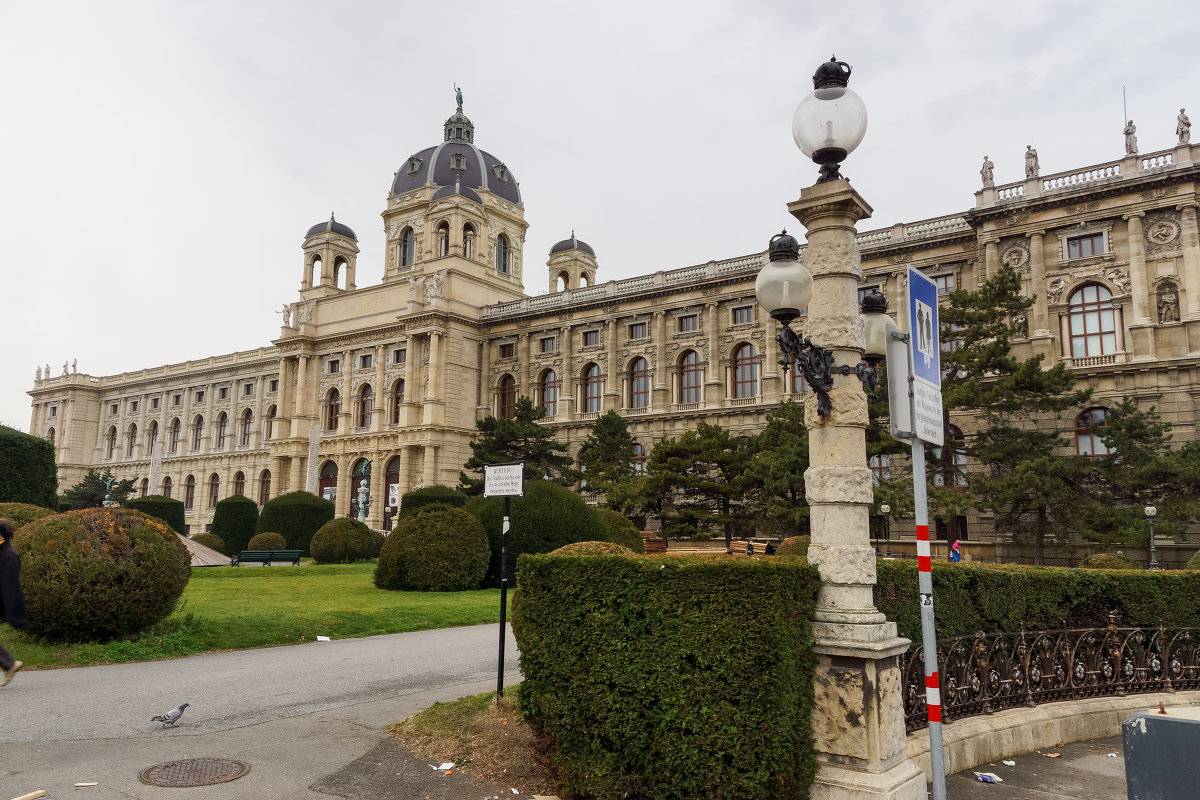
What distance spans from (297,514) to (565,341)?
18.8 metres

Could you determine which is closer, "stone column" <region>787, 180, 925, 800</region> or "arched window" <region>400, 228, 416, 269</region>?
"stone column" <region>787, 180, 925, 800</region>

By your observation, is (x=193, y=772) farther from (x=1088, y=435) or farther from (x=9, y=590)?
(x=1088, y=435)

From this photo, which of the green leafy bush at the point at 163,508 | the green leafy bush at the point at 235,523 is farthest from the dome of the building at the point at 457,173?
the green leafy bush at the point at 163,508

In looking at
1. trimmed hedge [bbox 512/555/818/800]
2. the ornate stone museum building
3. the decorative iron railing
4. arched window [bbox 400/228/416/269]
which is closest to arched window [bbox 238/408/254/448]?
the ornate stone museum building

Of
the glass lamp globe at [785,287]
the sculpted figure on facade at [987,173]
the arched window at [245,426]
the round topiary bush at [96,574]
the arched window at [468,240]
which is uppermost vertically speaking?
the arched window at [468,240]

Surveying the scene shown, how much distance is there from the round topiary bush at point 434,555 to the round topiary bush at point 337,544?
11.7 meters

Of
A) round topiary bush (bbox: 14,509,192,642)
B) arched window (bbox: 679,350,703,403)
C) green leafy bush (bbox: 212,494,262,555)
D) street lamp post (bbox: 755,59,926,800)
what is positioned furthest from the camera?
arched window (bbox: 679,350,703,403)

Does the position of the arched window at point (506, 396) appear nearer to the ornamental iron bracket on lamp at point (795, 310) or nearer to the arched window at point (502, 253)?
the arched window at point (502, 253)

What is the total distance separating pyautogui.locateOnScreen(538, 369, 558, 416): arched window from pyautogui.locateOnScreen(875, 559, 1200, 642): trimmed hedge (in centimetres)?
4132

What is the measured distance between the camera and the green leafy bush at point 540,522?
2020 centimetres

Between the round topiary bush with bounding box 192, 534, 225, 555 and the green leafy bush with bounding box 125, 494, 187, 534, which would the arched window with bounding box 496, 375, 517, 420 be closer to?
the round topiary bush with bounding box 192, 534, 225, 555

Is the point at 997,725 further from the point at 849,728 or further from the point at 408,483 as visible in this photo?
the point at 408,483

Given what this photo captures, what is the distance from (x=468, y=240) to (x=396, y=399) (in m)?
12.4

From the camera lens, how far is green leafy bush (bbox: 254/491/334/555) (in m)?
36.6
